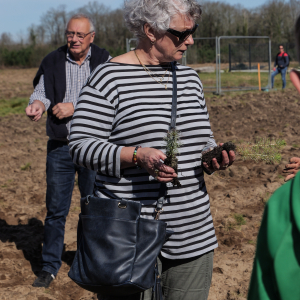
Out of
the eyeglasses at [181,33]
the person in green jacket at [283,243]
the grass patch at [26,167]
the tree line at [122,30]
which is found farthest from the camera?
the tree line at [122,30]

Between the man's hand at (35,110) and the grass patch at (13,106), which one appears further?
the grass patch at (13,106)

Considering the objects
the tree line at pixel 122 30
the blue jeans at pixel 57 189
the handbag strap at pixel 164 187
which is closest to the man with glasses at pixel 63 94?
the blue jeans at pixel 57 189

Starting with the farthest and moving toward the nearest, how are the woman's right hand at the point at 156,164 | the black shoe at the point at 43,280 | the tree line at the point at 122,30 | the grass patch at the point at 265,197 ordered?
the tree line at the point at 122,30
the grass patch at the point at 265,197
the black shoe at the point at 43,280
the woman's right hand at the point at 156,164

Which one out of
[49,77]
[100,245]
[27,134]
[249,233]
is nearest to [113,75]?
[100,245]

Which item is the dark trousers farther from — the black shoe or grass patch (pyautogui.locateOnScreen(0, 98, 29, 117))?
grass patch (pyautogui.locateOnScreen(0, 98, 29, 117))

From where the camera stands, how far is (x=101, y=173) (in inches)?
82.4

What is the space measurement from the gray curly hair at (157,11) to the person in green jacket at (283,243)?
1381 mm

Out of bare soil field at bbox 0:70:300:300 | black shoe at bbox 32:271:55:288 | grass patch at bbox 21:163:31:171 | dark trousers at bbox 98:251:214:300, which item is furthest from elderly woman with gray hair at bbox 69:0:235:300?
grass patch at bbox 21:163:31:171

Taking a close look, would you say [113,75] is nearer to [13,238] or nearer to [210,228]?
[210,228]

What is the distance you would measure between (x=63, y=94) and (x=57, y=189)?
805 mm

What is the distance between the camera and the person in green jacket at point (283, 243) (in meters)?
0.88

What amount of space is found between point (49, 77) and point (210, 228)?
6.49 ft

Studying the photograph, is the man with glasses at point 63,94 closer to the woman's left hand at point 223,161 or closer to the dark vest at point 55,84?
the dark vest at point 55,84

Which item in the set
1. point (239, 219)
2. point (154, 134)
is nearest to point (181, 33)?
point (154, 134)
